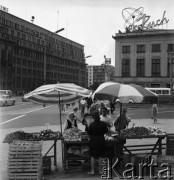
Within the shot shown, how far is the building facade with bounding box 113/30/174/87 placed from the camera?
2462 inches

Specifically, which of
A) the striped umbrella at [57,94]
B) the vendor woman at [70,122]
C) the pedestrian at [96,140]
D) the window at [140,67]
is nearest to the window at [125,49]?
the window at [140,67]

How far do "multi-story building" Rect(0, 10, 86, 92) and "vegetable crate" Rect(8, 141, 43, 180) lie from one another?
218ft

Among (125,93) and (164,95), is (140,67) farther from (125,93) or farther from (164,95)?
(125,93)

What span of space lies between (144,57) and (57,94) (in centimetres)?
5589

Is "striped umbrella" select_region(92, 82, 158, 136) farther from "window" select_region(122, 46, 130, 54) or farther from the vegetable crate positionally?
"window" select_region(122, 46, 130, 54)

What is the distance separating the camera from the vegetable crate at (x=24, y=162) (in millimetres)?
7605

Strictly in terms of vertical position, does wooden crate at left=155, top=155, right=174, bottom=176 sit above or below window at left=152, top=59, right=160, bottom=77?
below

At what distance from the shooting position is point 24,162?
7.64 meters

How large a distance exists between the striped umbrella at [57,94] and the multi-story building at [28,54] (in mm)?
Result: 63316

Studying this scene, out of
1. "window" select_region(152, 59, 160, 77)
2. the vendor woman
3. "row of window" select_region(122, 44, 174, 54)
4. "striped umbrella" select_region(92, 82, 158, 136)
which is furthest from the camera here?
"window" select_region(152, 59, 160, 77)

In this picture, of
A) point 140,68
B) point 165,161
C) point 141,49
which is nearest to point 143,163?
point 165,161

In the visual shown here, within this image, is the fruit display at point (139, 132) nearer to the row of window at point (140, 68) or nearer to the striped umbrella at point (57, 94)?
the striped umbrella at point (57, 94)

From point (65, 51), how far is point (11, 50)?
2788cm

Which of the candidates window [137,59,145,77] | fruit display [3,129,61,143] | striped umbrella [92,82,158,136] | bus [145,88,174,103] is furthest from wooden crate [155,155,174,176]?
window [137,59,145,77]
